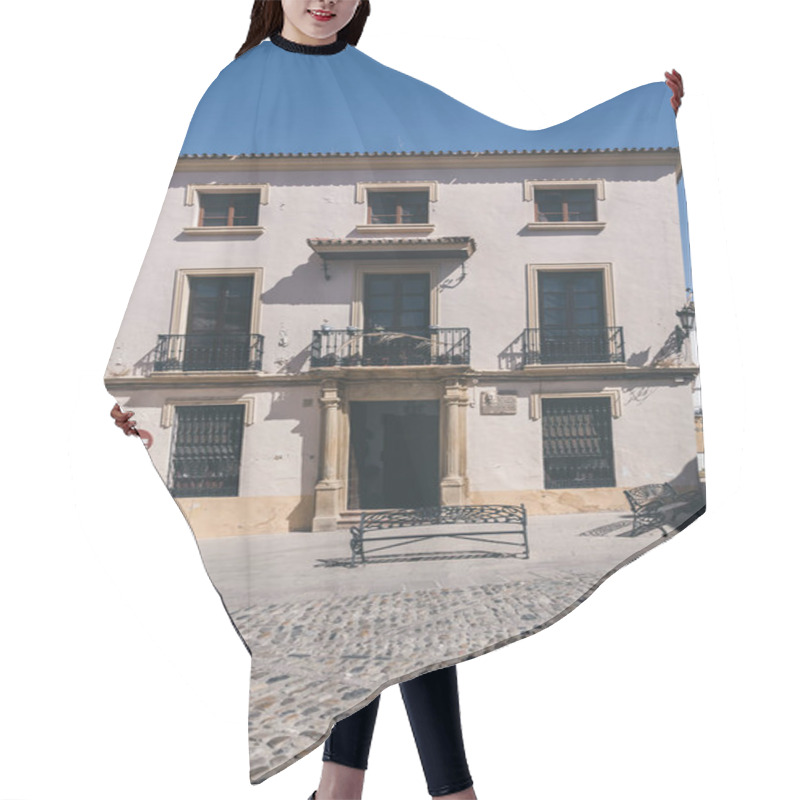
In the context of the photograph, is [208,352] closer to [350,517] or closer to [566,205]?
[350,517]

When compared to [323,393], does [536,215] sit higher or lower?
higher

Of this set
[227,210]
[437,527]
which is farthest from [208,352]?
[437,527]

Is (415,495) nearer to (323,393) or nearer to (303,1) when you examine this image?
(323,393)

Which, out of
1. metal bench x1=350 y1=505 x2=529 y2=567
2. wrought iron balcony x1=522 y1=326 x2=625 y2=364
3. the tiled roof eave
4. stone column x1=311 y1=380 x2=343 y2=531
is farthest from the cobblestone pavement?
the tiled roof eave

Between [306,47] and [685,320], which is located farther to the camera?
[306,47]

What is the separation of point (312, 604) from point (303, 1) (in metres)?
1.89

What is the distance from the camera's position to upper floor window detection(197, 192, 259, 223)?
228 centimetres

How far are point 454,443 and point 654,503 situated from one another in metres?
0.59

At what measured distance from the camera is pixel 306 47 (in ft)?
8.16

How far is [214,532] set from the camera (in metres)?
2.15

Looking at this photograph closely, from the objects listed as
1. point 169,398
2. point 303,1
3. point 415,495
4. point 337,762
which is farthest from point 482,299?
point 337,762

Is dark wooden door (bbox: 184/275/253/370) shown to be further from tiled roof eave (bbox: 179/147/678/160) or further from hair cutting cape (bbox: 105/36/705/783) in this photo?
tiled roof eave (bbox: 179/147/678/160)

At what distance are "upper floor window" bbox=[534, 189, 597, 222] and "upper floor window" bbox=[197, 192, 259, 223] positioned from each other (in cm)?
89

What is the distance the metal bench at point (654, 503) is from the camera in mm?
2104
